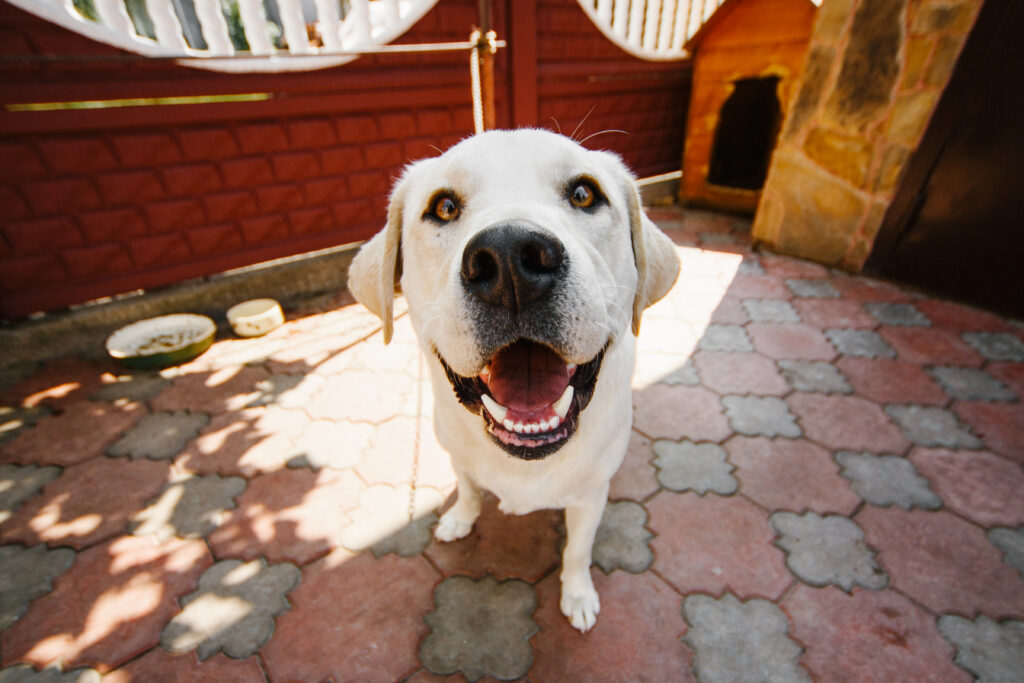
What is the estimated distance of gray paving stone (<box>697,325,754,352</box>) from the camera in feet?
13.4

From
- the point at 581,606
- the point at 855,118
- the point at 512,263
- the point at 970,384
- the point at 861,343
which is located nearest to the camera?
the point at 512,263

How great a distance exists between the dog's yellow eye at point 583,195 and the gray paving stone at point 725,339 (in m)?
2.86

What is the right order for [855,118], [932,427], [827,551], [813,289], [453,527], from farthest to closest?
[813,289] → [855,118] → [932,427] → [453,527] → [827,551]

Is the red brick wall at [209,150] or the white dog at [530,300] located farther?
the red brick wall at [209,150]

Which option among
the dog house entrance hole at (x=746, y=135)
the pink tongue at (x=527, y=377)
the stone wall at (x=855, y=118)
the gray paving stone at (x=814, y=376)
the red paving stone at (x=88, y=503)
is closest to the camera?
the pink tongue at (x=527, y=377)

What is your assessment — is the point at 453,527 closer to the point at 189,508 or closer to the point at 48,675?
the point at 189,508

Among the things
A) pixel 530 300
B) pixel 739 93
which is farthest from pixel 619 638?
pixel 739 93

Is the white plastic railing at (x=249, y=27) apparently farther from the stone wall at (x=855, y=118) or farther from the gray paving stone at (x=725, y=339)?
the stone wall at (x=855, y=118)

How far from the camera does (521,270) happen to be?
4.09 ft

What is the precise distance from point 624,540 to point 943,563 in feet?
5.42

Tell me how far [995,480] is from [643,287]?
2.82 m

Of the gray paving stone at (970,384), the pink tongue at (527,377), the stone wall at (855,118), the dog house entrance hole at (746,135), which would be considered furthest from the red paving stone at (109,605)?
the dog house entrance hole at (746,135)

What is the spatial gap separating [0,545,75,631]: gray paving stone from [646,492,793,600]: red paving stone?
3.30 meters

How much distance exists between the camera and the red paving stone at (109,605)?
2.08 meters
